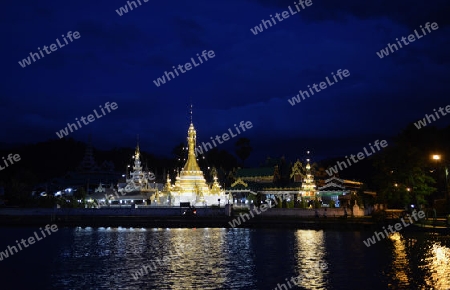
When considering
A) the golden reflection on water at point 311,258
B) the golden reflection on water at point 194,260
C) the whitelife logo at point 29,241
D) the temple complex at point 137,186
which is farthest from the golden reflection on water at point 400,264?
the temple complex at point 137,186

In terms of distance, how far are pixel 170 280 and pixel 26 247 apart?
17398 mm

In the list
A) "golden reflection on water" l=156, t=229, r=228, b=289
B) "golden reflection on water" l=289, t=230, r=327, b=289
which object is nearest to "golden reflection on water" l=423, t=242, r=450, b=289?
"golden reflection on water" l=289, t=230, r=327, b=289

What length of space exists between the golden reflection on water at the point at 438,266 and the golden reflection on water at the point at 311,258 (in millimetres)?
4523

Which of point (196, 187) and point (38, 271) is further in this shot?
point (196, 187)

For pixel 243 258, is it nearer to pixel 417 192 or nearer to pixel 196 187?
pixel 417 192

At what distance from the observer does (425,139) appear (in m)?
56.6

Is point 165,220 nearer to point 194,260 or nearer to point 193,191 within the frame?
point 193,191

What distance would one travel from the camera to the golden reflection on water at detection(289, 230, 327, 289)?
22.4 metres

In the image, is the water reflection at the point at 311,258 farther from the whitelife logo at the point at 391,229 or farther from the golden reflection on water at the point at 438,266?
the golden reflection on water at the point at 438,266

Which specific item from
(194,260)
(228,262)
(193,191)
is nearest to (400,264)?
(228,262)

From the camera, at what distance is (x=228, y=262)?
2800 centimetres

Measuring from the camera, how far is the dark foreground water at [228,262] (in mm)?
22391

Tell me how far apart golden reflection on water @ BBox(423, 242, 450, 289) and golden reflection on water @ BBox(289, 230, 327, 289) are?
4.52 meters

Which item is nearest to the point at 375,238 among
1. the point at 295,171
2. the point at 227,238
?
the point at 227,238
